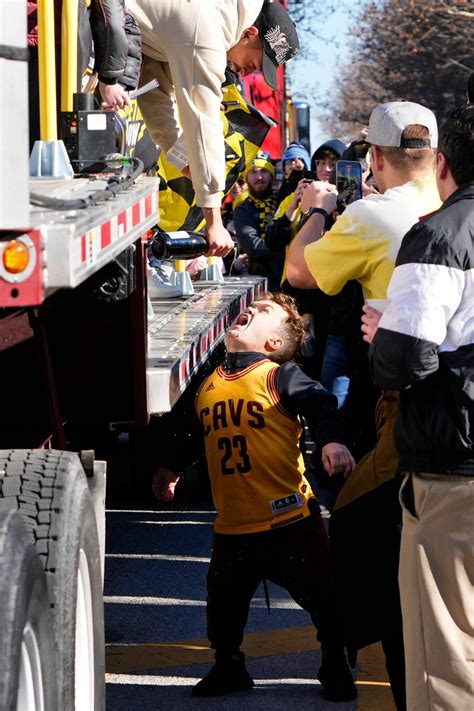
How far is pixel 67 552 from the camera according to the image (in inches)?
122

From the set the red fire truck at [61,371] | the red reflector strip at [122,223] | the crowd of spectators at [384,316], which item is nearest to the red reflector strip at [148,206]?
the red fire truck at [61,371]

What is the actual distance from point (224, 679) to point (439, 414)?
161cm

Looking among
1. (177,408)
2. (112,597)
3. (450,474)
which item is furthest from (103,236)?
(112,597)

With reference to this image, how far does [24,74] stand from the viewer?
2.78 m

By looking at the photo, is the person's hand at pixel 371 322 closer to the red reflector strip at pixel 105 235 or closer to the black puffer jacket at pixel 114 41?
the red reflector strip at pixel 105 235

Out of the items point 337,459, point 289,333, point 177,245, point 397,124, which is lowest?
point 337,459

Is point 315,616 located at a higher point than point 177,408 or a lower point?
lower

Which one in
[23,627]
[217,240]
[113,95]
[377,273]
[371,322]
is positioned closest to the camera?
[23,627]

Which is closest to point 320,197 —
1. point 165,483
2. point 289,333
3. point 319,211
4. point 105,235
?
point 319,211

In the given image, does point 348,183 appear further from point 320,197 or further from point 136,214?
point 136,214

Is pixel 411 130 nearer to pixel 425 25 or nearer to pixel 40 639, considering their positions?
pixel 40 639

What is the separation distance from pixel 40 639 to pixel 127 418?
5.31 feet

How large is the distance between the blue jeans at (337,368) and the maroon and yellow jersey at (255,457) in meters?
0.84

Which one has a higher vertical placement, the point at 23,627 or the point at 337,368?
the point at 23,627
